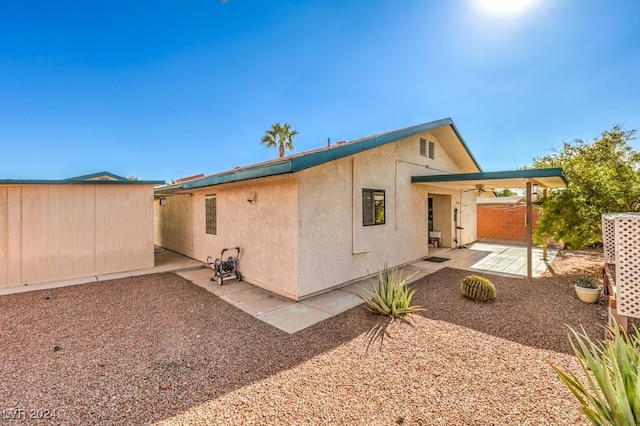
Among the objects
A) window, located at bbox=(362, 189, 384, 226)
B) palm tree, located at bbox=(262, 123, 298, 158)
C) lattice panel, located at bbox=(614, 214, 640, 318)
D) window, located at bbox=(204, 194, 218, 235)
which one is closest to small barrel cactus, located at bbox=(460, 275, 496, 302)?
lattice panel, located at bbox=(614, 214, 640, 318)

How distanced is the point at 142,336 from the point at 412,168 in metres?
9.18

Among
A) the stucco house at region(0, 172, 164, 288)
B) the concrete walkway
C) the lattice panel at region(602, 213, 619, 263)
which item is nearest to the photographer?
the concrete walkway

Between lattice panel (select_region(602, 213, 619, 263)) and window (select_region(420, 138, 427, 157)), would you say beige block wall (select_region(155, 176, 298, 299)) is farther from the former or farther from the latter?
lattice panel (select_region(602, 213, 619, 263))

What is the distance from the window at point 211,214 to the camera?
9578 mm

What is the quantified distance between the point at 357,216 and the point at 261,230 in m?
2.66

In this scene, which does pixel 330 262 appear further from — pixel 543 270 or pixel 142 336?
pixel 543 270

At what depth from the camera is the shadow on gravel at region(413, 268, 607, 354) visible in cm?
451

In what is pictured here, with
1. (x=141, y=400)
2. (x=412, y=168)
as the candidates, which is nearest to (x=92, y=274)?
(x=141, y=400)

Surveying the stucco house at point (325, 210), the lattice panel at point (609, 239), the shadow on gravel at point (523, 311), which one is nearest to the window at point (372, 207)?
the stucco house at point (325, 210)

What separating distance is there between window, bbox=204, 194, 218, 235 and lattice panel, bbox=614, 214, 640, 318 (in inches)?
385

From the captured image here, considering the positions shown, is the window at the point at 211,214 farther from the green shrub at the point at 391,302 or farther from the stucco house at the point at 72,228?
the green shrub at the point at 391,302

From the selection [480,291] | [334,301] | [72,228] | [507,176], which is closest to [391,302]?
[334,301]

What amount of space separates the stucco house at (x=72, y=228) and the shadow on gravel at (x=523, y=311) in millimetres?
9463

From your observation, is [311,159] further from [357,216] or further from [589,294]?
[589,294]
